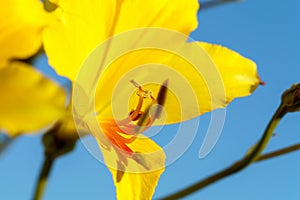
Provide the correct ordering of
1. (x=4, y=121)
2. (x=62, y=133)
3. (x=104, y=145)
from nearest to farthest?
(x=4, y=121) < (x=62, y=133) < (x=104, y=145)

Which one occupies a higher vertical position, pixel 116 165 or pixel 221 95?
pixel 221 95

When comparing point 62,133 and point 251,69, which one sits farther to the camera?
point 251,69

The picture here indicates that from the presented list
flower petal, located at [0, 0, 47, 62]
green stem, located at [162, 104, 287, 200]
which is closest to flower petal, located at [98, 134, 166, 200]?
green stem, located at [162, 104, 287, 200]

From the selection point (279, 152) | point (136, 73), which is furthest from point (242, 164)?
point (136, 73)

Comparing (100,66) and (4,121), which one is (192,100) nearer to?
(100,66)

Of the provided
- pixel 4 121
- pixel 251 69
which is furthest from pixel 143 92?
pixel 4 121

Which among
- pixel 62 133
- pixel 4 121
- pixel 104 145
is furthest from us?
pixel 104 145

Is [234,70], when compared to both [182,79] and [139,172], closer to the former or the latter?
[182,79]
